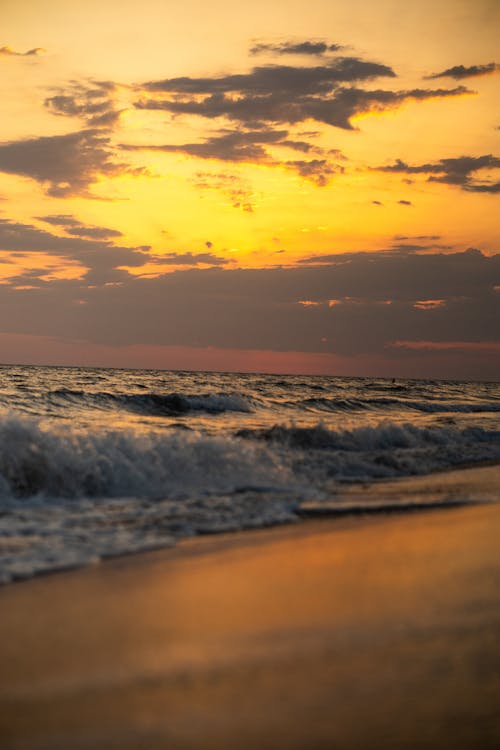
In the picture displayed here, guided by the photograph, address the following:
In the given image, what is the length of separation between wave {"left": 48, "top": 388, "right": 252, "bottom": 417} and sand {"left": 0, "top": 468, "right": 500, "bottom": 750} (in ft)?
50.8

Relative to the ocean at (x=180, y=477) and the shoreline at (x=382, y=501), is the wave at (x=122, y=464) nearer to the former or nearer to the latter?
the ocean at (x=180, y=477)

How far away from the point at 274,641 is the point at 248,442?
8421 millimetres

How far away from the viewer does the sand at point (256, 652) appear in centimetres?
280

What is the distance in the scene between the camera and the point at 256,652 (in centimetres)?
354

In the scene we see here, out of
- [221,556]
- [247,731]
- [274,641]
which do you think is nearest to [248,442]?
[221,556]

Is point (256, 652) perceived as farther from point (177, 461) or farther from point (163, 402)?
point (163, 402)

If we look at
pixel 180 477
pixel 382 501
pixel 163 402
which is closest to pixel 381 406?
pixel 163 402

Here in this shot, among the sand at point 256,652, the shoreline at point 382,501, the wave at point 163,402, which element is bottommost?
the shoreline at point 382,501

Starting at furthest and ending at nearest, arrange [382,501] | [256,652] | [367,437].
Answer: [367,437]
[382,501]
[256,652]

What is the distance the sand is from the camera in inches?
110

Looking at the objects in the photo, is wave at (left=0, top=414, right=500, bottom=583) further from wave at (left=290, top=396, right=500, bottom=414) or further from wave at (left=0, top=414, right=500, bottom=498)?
wave at (left=290, top=396, right=500, bottom=414)

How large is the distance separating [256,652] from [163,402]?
19.0 meters

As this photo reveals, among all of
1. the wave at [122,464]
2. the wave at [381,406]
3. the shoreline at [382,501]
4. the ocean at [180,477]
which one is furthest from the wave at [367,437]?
the wave at [381,406]

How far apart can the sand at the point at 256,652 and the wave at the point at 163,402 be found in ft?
50.8
